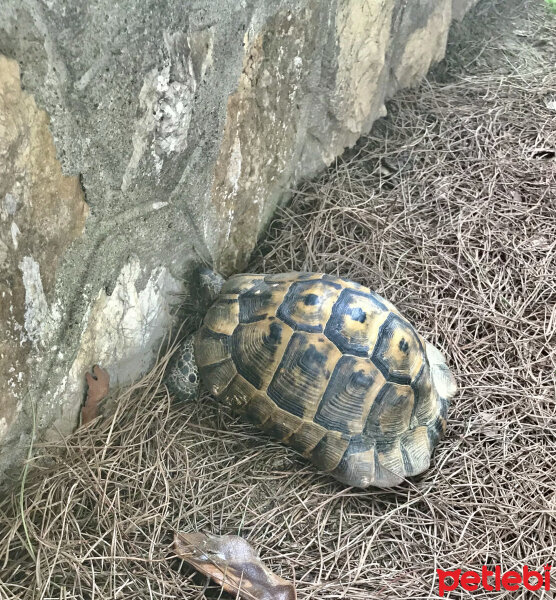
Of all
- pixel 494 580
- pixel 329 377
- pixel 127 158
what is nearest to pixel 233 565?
pixel 329 377

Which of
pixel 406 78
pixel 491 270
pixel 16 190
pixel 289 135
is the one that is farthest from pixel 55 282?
pixel 406 78

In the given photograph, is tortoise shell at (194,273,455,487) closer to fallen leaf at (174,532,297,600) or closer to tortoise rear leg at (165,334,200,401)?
tortoise rear leg at (165,334,200,401)

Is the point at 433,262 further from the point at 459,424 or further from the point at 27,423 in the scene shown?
the point at 27,423

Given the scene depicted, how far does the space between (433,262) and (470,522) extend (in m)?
1.08

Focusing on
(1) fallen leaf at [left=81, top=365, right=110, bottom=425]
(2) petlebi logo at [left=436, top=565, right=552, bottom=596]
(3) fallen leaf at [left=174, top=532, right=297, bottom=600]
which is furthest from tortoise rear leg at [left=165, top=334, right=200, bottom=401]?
(2) petlebi logo at [left=436, top=565, right=552, bottom=596]

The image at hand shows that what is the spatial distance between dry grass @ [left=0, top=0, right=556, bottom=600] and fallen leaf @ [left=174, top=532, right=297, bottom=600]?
0.05 meters

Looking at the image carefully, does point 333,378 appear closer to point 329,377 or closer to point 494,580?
point 329,377

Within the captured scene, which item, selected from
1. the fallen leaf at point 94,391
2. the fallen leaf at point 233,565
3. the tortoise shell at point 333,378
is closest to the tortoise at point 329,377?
the tortoise shell at point 333,378

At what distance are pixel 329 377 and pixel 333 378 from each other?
→ 1cm

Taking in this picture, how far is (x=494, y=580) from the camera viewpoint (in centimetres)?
166

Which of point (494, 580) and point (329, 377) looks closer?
point (494, 580)

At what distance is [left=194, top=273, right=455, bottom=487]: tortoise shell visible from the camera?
186 centimetres

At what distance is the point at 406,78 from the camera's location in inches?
120

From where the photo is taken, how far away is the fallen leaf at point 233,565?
1555 mm
